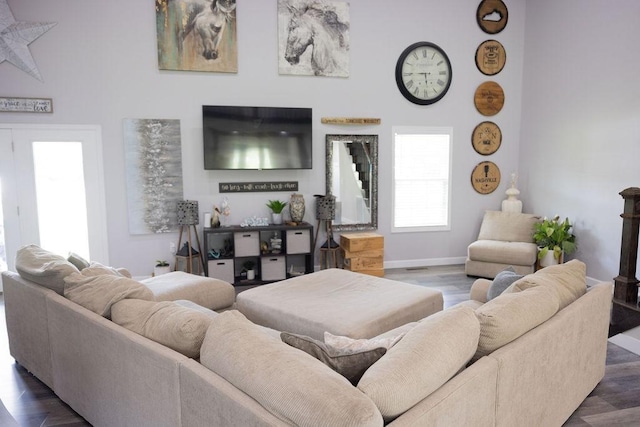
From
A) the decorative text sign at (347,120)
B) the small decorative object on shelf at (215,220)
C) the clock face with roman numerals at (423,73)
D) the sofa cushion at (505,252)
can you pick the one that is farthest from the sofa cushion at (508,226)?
the small decorative object on shelf at (215,220)

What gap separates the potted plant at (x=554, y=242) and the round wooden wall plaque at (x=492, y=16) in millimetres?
2676

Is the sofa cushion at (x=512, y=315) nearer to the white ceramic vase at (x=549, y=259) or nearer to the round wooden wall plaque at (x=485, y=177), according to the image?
the white ceramic vase at (x=549, y=259)

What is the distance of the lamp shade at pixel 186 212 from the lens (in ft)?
17.0

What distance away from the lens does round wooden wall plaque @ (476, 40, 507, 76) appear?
6.13 meters

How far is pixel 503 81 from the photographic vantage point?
20.6 feet

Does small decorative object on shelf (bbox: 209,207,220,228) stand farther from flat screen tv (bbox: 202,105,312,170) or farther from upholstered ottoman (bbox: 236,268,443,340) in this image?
upholstered ottoman (bbox: 236,268,443,340)

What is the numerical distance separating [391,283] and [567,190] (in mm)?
3179

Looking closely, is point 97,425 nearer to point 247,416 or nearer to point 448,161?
point 247,416

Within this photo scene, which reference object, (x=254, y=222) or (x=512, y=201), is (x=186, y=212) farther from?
(x=512, y=201)

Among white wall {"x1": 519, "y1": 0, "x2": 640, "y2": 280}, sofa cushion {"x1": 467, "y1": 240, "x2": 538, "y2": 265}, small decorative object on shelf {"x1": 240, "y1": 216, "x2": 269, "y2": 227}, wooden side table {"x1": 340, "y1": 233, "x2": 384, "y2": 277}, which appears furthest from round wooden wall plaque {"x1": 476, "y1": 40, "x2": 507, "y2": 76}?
small decorative object on shelf {"x1": 240, "y1": 216, "x2": 269, "y2": 227}

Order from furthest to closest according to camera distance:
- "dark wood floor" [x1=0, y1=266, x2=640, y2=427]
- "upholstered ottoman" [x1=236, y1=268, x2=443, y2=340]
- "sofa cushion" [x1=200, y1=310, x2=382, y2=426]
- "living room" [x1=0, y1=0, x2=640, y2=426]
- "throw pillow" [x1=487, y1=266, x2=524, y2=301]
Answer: "living room" [x1=0, y1=0, x2=640, y2=426], "upholstered ottoman" [x1=236, y1=268, x2=443, y2=340], "throw pillow" [x1=487, y1=266, x2=524, y2=301], "dark wood floor" [x1=0, y1=266, x2=640, y2=427], "sofa cushion" [x1=200, y1=310, x2=382, y2=426]

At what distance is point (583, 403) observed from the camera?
2729 mm

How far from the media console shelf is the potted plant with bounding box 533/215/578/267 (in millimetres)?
2724

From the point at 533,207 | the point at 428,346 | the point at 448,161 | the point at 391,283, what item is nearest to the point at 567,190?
the point at 533,207
